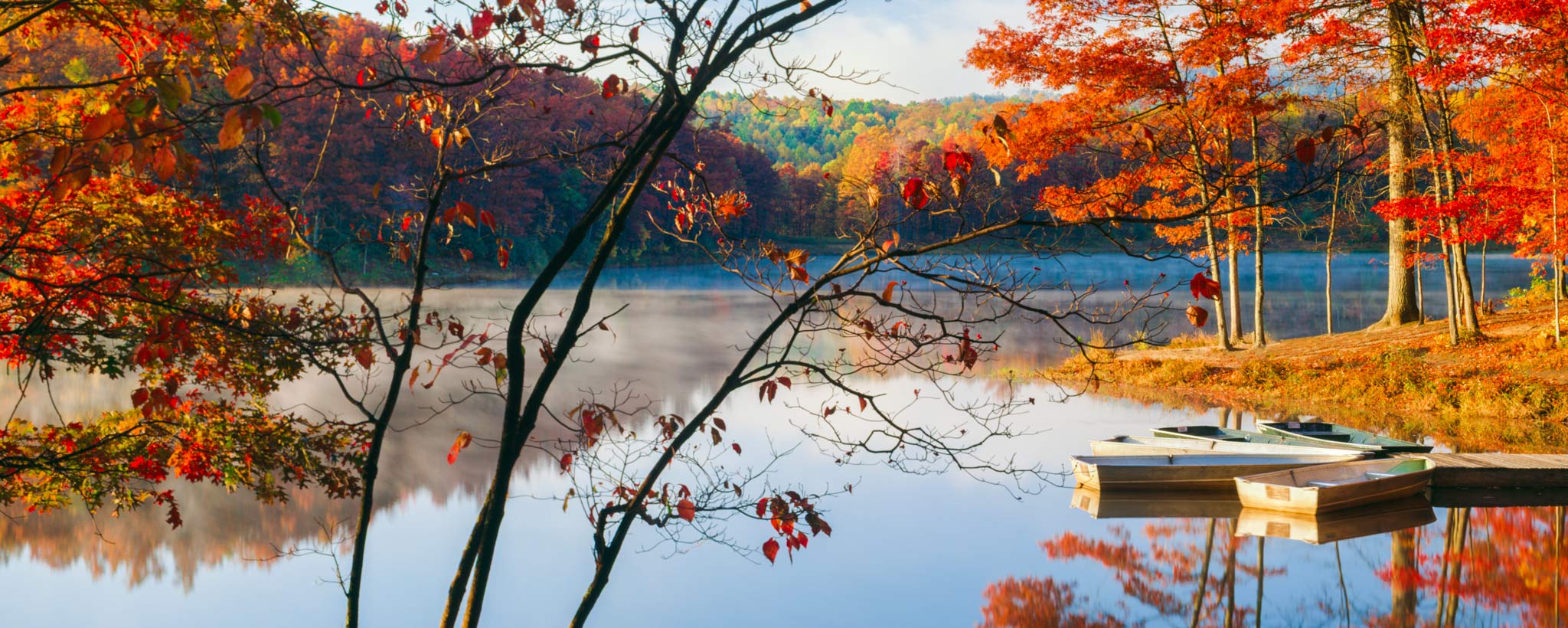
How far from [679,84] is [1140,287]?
3724 cm

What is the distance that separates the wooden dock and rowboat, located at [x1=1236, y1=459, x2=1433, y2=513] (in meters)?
0.22

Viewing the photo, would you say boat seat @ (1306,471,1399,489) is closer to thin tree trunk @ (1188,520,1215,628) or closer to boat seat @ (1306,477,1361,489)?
boat seat @ (1306,477,1361,489)

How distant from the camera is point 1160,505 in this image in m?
10.2

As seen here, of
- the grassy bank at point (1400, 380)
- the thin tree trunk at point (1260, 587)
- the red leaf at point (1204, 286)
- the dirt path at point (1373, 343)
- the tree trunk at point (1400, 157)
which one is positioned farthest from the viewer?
the tree trunk at point (1400, 157)

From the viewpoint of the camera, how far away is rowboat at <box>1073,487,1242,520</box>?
1002 centimetres

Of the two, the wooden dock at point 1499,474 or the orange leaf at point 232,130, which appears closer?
the orange leaf at point 232,130

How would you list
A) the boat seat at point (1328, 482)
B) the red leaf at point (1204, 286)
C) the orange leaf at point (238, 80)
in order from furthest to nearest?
the boat seat at point (1328, 482) < the red leaf at point (1204, 286) < the orange leaf at point (238, 80)

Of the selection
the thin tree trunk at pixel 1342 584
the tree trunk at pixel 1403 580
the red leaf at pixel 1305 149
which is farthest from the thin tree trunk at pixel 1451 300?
the red leaf at pixel 1305 149

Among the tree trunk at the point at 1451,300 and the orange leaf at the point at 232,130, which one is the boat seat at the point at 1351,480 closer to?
the tree trunk at the point at 1451,300

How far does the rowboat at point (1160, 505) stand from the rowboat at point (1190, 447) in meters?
0.42

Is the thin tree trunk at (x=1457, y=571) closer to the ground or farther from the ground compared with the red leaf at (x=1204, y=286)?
closer to the ground

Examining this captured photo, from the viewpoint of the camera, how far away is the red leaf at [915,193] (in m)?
3.34

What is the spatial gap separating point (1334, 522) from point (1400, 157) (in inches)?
406

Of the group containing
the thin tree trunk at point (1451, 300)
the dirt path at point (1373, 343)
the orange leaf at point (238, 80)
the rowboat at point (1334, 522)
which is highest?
the orange leaf at point (238, 80)
